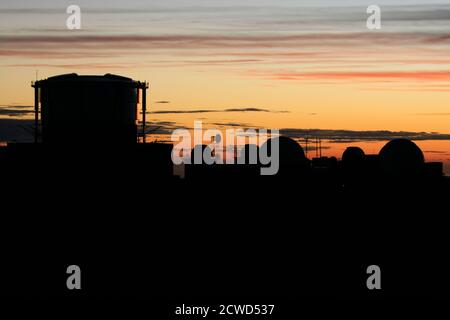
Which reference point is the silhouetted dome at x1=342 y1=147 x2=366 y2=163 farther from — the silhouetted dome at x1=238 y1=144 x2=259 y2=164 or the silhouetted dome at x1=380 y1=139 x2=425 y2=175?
the silhouetted dome at x1=380 y1=139 x2=425 y2=175

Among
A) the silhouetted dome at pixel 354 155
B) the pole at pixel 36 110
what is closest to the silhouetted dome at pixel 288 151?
the silhouetted dome at pixel 354 155

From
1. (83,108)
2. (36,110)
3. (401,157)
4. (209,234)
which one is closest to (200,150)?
(83,108)

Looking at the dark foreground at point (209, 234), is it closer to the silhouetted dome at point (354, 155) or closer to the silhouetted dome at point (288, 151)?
the silhouetted dome at point (288, 151)

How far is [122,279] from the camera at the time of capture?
40.5 metres

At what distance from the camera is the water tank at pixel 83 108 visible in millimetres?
61188

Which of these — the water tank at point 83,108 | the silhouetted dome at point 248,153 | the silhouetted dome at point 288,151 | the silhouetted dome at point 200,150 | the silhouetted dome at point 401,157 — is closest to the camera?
the silhouetted dome at point 288,151

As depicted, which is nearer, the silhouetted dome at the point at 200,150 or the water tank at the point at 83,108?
the water tank at the point at 83,108

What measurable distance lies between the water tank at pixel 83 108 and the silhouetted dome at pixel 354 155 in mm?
18928

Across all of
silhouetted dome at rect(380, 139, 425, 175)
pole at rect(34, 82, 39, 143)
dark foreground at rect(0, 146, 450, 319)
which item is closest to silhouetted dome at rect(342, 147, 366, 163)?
dark foreground at rect(0, 146, 450, 319)

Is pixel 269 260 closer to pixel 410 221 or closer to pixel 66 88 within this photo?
pixel 410 221

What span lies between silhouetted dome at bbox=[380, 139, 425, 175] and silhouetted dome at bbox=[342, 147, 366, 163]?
9318mm

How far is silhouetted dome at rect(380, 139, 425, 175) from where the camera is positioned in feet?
184

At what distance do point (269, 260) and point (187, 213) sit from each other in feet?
42.4

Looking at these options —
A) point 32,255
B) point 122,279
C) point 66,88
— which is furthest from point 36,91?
point 122,279
